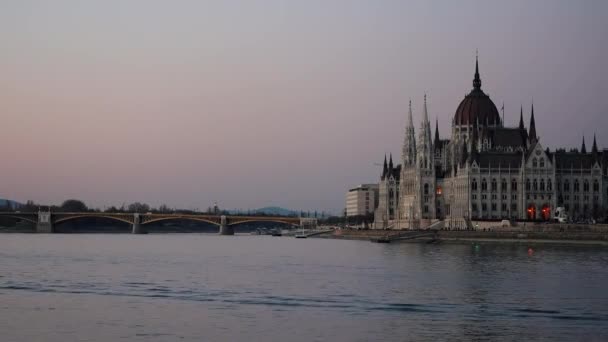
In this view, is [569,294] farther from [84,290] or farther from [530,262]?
[530,262]

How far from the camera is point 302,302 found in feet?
167

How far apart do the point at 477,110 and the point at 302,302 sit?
5674 inches

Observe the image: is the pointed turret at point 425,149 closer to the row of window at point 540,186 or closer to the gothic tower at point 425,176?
the gothic tower at point 425,176

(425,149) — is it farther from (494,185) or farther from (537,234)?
(537,234)

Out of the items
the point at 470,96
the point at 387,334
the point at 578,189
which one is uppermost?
the point at 470,96

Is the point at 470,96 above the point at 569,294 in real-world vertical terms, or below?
above

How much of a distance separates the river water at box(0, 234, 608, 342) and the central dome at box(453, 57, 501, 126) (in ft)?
352

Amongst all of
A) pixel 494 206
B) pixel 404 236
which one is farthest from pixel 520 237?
pixel 494 206

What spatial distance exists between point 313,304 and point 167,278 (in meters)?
18.8

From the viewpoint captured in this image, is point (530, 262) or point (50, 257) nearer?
point (530, 262)

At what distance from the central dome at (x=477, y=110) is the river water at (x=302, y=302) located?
10735 cm

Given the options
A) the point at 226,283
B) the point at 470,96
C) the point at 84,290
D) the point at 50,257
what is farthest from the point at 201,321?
the point at 470,96

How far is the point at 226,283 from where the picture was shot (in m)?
62.6

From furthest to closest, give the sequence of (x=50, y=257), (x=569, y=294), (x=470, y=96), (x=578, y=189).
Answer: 1. (x=470, y=96)
2. (x=578, y=189)
3. (x=50, y=257)
4. (x=569, y=294)
